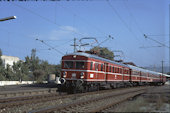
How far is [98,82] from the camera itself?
19.3m

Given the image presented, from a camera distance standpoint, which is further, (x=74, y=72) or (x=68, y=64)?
(x=68, y=64)

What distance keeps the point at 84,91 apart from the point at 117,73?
24.1ft

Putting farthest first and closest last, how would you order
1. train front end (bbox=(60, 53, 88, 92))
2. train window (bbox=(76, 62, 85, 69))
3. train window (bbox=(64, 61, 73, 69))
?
train window (bbox=(64, 61, 73, 69)), train window (bbox=(76, 62, 85, 69)), train front end (bbox=(60, 53, 88, 92))

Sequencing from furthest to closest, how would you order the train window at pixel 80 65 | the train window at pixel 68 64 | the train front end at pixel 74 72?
the train window at pixel 68 64 → the train window at pixel 80 65 → the train front end at pixel 74 72

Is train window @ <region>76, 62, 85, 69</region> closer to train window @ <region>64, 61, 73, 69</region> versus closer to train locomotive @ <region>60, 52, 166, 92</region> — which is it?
train locomotive @ <region>60, 52, 166, 92</region>

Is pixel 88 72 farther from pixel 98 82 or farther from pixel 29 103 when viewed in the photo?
pixel 29 103

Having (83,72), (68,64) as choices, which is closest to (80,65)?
(83,72)

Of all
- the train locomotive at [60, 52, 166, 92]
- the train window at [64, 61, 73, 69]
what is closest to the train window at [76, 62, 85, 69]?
the train locomotive at [60, 52, 166, 92]

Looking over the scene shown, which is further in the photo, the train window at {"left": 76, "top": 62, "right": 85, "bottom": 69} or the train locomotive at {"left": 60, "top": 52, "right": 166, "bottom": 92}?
the train window at {"left": 76, "top": 62, "right": 85, "bottom": 69}

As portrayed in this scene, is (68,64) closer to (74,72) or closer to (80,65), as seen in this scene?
(74,72)


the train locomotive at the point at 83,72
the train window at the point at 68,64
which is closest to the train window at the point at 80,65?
the train locomotive at the point at 83,72

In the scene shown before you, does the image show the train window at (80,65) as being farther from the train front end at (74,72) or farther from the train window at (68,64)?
the train window at (68,64)

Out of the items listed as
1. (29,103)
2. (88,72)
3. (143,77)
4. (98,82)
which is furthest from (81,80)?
(143,77)

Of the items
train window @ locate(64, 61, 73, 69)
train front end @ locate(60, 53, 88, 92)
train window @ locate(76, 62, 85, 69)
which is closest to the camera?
train front end @ locate(60, 53, 88, 92)
